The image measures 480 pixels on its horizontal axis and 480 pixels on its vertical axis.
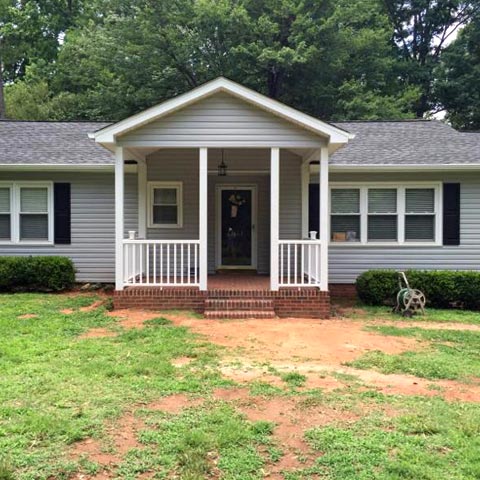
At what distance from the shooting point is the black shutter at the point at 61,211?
1098 centimetres

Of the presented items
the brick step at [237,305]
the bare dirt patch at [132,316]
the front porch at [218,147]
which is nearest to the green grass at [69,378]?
the bare dirt patch at [132,316]

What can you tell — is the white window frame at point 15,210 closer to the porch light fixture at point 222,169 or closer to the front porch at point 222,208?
the front porch at point 222,208

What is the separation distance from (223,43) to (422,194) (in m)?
13.7

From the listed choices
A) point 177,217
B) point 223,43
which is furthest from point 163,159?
point 223,43

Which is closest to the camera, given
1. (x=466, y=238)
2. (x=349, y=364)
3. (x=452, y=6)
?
(x=349, y=364)

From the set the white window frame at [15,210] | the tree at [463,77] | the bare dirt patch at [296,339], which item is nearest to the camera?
the bare dirt patch at [296,339]

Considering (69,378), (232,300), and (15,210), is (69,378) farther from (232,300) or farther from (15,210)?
(15,210)

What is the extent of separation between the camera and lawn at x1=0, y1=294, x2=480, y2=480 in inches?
126

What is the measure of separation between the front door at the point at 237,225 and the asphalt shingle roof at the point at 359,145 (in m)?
2.27

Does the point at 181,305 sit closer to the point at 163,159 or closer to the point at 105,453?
the point at 163,159

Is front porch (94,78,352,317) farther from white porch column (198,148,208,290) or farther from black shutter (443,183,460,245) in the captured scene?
black shutter (443,183,460,245)

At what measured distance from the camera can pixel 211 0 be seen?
805 inches

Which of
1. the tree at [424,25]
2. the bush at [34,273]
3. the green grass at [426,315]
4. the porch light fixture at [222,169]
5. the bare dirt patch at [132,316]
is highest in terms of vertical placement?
the tree at [424,25]

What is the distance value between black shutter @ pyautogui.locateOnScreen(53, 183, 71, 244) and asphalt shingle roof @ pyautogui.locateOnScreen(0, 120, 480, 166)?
0.66 meters
